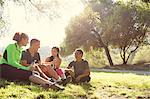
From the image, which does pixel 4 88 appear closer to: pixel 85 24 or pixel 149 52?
pixel 85 24

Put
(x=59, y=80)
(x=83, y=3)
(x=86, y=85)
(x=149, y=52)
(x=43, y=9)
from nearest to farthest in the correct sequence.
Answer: (x=59, y=80)
(x=86, y=85)
(x=83, y=3)
(x=43, y=9)
(x=149, y=52)

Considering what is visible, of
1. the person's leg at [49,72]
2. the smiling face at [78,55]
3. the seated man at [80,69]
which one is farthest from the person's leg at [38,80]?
the smiling face at [78,55]

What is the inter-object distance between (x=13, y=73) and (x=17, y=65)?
38 centimetres

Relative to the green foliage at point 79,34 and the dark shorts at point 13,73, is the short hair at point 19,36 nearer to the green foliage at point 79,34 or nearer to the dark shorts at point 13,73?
the dark shorts at point 13,73

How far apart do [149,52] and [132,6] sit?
33.9 feet

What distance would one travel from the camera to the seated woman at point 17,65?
384 inches

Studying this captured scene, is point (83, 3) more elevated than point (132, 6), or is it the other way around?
point (132, 6)

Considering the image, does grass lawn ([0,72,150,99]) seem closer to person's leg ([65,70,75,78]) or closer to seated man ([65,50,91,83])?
seated man ([65,50,91,83])

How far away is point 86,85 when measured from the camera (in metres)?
11.3

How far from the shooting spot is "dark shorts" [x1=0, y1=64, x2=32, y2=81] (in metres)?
9.84

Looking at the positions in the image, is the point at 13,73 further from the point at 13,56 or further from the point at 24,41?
the point at 24,41

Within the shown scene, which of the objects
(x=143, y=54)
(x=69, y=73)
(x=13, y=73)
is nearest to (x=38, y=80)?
(x=13, y=73)

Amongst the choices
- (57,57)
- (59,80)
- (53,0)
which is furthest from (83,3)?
(59,80)

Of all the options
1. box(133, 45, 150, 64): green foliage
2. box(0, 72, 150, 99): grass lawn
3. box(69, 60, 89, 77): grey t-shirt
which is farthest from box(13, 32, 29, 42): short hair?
box(133, 45, 150, 64): green foliage
